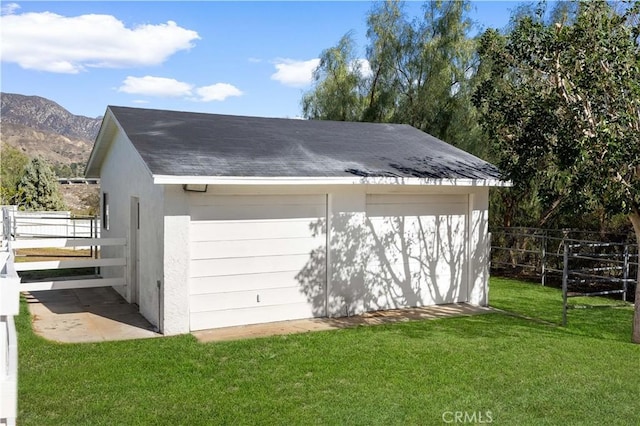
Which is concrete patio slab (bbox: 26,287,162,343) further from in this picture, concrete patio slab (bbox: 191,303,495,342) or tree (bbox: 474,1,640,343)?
tree (bbox: 474,1,640,343)

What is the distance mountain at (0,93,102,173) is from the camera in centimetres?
9598

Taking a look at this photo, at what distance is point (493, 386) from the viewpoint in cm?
589

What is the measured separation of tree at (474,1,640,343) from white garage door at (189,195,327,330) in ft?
11.2

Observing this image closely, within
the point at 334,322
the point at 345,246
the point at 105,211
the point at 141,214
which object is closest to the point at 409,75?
the point at 105,211

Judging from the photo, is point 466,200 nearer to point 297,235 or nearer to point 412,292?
point 412,292

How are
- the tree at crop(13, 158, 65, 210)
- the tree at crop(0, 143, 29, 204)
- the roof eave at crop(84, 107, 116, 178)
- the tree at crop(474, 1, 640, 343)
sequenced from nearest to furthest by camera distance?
the tree at crop(474, 1, 640, 343)
the roof eave at crop(84, 107, 116, 178)
the tree at crop(13, 158, 65, 210)
the tree at crop(0, 143, 29, 204)

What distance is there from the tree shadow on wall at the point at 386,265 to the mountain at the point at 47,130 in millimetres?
76814

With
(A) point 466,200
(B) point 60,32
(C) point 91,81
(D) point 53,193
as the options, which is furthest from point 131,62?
(A) point 466,200

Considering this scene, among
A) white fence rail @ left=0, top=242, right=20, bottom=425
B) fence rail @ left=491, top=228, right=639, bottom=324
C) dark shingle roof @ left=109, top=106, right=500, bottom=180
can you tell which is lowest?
fence rail @ left=491, top=228, right=639, bottom=324

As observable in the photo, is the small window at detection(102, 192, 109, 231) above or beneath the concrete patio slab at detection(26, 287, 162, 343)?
above

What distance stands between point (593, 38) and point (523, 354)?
4462 millimetres

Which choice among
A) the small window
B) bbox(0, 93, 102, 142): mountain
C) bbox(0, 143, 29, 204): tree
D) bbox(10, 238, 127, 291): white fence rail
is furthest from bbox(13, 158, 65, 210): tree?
bbox(0, 93, 102, 142): mountain

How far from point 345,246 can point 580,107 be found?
4128 millimetres

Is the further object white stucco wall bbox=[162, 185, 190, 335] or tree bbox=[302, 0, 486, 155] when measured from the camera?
tree bbox=[302, 0, 486, 155]
